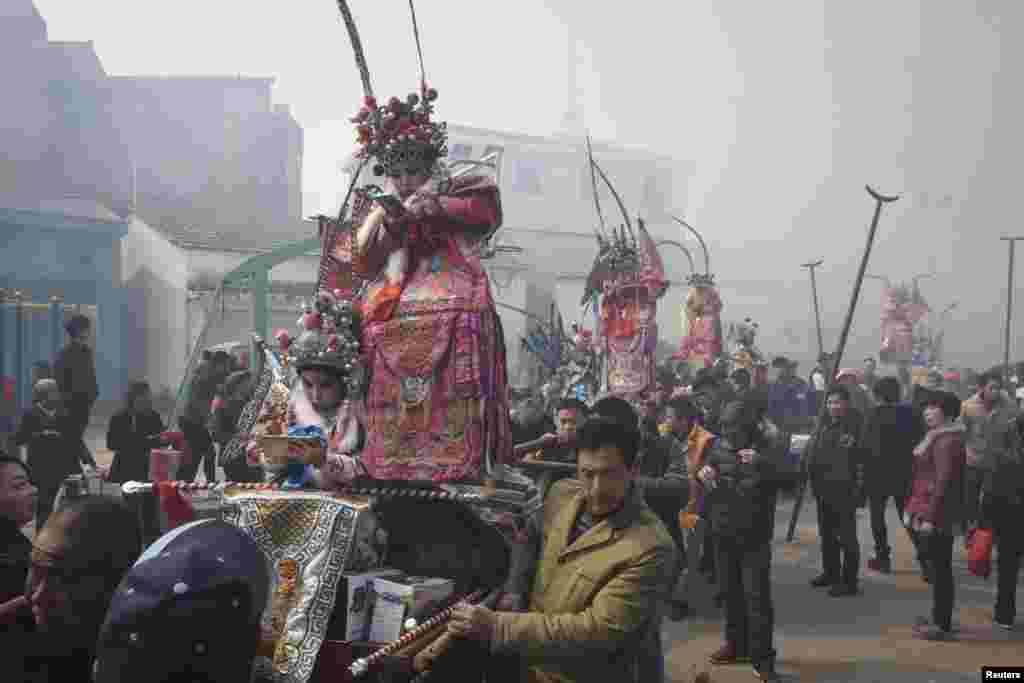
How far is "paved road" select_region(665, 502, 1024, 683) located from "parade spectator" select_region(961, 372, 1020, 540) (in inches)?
32.5

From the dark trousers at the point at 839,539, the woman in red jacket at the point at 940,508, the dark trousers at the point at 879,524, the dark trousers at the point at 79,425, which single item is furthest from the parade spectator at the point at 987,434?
the dark trousers at the point at 79,425

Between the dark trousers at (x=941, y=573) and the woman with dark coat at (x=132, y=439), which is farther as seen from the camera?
the woman with dark coat at (x=132, y=439)

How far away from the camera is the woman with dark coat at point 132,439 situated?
7969mm

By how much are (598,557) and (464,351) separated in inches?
81.6

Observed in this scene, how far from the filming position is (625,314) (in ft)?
34.1

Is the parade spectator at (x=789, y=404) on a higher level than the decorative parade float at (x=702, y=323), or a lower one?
lower

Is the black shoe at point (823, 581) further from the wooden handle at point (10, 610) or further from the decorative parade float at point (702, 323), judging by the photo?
the wooden handle at point (10, 610)

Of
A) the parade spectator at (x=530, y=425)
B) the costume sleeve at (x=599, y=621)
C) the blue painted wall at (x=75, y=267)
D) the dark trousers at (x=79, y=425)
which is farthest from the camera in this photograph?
the blue painted wall at (x=75, y=267)

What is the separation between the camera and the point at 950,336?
27.9m

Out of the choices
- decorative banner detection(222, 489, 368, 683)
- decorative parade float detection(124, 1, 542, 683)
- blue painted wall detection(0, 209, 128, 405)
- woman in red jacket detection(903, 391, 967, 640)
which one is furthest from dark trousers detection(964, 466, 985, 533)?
blue painted wall detection(0, 209, 128, 405)

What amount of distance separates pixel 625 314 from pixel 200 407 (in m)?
4.47

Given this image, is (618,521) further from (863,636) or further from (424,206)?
(863,636)

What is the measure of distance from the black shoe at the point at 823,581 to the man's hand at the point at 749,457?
2704mm

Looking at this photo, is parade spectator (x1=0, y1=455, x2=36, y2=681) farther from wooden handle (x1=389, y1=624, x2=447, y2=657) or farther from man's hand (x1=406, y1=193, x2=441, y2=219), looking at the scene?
man's hand (x1=406, y1=193, x2=441, y2=219)
